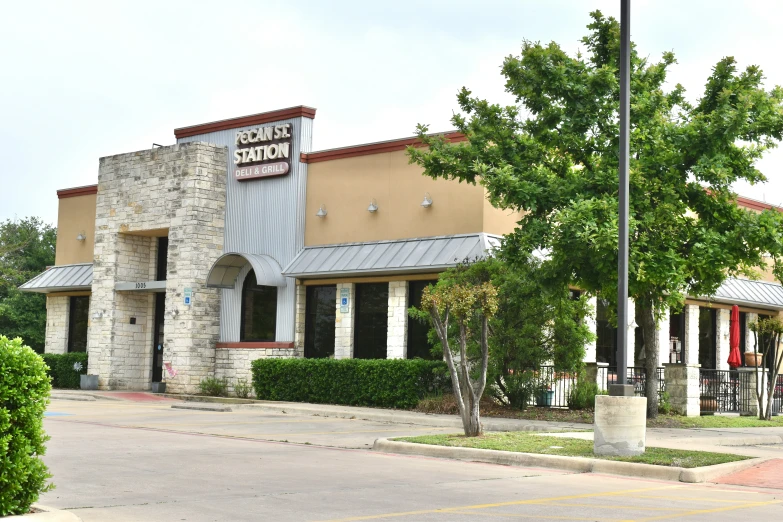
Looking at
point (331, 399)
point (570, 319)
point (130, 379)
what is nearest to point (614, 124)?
point (570, 319)

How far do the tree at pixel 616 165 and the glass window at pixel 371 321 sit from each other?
6294mm

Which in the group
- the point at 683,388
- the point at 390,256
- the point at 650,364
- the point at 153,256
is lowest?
the point at 683,388

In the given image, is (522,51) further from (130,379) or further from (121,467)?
(130,379)

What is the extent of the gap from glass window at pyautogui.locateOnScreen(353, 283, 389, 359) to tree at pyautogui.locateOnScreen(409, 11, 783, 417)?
6294mm

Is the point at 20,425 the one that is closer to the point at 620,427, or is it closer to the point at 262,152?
the point at 620,427

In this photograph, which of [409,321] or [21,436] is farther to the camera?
[409,321]

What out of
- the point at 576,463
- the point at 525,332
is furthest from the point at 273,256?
the point at 576,463

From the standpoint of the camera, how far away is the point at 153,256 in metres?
31.9

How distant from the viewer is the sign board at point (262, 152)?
28.1 m

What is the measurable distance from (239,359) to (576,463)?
1657 cm

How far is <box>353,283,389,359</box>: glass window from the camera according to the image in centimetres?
2606

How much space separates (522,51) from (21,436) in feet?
48.8

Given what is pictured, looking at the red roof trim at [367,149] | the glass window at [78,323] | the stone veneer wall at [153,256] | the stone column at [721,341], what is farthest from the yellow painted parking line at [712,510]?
the glass window at [78,323]

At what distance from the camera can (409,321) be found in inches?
1006
